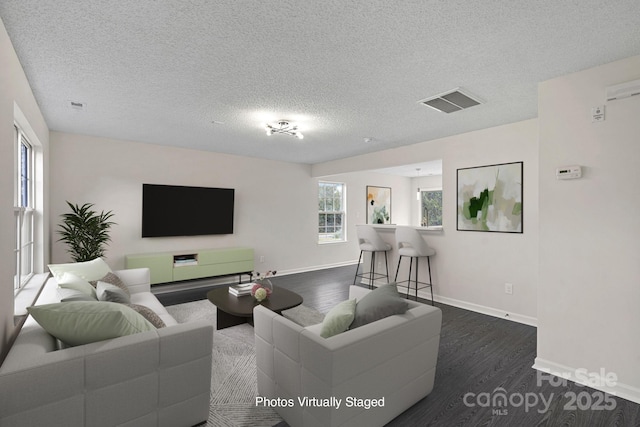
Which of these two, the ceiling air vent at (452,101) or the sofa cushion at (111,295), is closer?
the sofa cushion at (111,295)

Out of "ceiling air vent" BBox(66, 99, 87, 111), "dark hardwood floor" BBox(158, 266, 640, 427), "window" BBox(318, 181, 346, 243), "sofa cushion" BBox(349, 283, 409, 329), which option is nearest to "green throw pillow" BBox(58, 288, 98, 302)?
"sofa cushion" BBox(349, 283, 409, 329)

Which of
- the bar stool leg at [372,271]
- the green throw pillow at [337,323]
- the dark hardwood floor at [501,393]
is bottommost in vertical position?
the dark hardwood floor at [501,393]

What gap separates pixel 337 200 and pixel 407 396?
567 cm

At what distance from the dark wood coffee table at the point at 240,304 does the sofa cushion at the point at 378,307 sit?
120cm

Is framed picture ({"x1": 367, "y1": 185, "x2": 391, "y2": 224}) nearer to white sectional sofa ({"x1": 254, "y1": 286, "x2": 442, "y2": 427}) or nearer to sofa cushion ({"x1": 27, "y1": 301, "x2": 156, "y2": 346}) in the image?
white sectional sofa ({"x1": 254, "y1": 286, "x2": 442, "y2": 427})

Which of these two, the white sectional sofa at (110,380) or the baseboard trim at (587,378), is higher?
the white sectional sofa at (110,380)

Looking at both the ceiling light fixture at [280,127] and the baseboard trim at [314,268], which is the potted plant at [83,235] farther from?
the baseboard trim at [314,268]

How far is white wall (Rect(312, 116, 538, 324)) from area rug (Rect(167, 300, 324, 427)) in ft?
6.68

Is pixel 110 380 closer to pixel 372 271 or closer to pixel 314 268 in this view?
pixel 372 271

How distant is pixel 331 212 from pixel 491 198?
13.0 ft

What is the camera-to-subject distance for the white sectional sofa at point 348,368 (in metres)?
1.53

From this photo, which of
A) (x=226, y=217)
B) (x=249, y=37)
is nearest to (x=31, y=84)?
(x=249, y=37)

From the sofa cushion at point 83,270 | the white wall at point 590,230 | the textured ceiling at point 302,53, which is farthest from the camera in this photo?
the sofa cushion at point 83,270

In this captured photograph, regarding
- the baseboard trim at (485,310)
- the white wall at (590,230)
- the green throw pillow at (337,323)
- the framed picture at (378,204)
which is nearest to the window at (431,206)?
the framed picture at (378,204)
